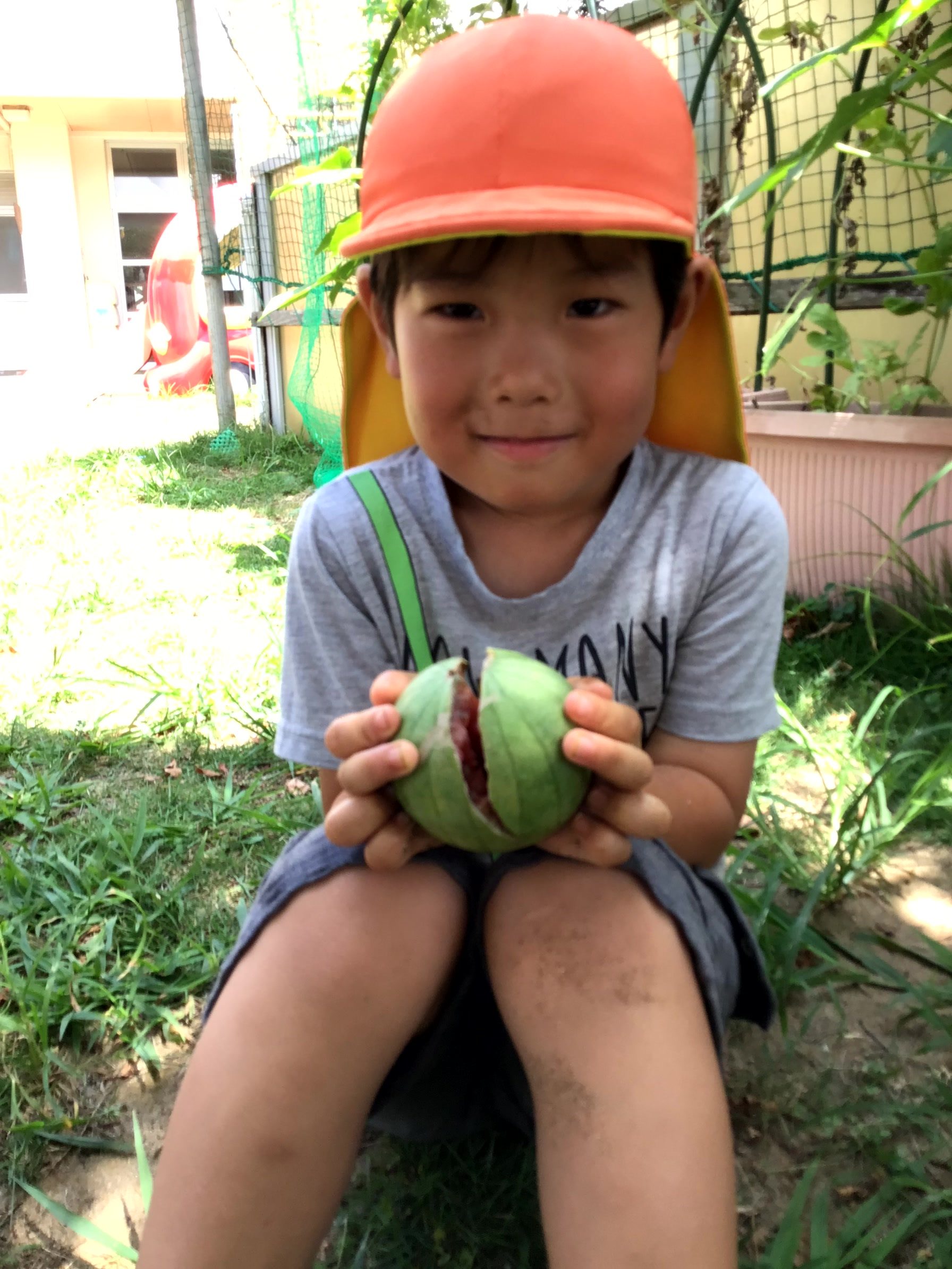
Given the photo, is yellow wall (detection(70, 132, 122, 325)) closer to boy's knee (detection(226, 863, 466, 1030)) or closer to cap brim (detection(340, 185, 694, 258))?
cap brim (detection(340, 185, 694, 258))

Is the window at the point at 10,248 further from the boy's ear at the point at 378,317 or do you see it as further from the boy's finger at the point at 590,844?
the boy's finger at the point at 590,844

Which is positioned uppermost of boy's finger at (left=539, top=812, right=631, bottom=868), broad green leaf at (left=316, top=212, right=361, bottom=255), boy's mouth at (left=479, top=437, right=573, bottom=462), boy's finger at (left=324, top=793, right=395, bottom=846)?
broad green leaf at (left=316, top=212, right=361, bottom=255)

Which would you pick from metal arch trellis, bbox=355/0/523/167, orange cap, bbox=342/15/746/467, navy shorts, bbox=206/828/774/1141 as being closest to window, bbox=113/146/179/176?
metal arch trellis, bbox=355/0/523/167

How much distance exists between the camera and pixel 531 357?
3.78 ft

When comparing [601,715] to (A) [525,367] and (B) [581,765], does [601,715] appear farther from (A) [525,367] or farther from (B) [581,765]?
(A) [525,367]

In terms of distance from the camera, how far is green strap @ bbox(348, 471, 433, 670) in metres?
1.40

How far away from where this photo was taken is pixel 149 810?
88.2 inches

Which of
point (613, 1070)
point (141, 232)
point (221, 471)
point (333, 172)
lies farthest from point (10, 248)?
point (613, 1070)

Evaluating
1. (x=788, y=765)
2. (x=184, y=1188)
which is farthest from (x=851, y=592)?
(x=184, y=1188)

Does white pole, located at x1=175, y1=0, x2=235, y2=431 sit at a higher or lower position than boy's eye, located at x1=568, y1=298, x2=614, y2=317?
higher

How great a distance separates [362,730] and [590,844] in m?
0.27

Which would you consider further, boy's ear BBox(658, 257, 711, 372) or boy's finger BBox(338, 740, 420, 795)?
boy's ear BBox(658, 257, 711, 372)

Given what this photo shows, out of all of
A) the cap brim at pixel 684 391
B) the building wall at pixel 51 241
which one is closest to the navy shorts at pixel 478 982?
the cap brim at pixel 684 391

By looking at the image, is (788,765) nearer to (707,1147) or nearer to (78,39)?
(707,1147)
